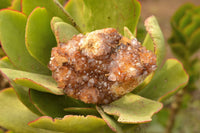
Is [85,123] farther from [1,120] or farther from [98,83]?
[1,120]

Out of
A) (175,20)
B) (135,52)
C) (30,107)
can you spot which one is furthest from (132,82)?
(175,20)

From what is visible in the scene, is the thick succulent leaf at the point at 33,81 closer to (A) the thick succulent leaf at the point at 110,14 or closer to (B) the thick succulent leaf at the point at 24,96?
(B) the thick succulent leaf at the point at 24,96

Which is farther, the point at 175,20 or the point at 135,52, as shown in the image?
the point at 175,20

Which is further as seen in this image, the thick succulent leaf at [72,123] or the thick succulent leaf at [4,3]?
the thick succulent leaf at [4,3]

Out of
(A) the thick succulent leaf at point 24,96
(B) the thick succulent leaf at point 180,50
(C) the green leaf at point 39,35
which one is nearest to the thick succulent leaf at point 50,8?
(C) the green leaf at point 39,35

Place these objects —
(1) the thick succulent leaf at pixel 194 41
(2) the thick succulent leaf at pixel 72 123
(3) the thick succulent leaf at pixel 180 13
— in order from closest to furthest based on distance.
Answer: (2) the thick succulent leaf at pixel 72 123 → (1) the thick succulent leaf at pixel 194 41 → (3) the thick succulent leaf at pixel 180 13

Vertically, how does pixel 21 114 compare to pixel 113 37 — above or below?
below

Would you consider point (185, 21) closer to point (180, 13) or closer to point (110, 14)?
point (180, 13)
